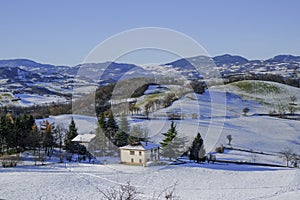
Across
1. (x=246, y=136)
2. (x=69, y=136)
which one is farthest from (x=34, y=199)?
(x=246, y=136)

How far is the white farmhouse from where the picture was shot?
2489 cm

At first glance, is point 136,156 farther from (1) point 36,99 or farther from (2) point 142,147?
(1) point 36,99

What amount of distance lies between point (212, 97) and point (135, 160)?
4726 centimetres

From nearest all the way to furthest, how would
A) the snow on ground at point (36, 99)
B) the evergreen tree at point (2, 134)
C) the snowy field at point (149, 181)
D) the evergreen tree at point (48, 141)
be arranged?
1. the snowy field at point (149, 181)
2. the evergreen tree at point (2, 134)
3. the evergreen tree at point (48, 141)
4. the snow on ground at point (36, 99)

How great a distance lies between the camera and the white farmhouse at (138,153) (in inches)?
980

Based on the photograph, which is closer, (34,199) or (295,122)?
(34,199)

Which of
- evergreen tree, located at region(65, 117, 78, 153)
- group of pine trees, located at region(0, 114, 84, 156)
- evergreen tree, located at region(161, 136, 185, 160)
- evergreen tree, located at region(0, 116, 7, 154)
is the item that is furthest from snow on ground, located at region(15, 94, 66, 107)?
evergreen tree, located at region(161, 136, 185, 160)

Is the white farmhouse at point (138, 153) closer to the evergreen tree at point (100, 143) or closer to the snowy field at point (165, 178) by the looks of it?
the snowy field at point (165, 178)

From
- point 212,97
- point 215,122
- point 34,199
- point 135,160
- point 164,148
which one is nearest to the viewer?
point 34,199

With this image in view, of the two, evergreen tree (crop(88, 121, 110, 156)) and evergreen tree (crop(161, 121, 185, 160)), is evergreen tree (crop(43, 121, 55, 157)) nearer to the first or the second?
evergreen tree (crop(88, 121, 110, 156))

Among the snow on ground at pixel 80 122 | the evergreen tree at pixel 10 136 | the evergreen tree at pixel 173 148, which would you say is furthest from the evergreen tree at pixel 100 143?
the snow on ground at pixel 80 122

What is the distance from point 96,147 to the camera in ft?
96.1

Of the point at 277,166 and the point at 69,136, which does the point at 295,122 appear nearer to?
the point at 277,166

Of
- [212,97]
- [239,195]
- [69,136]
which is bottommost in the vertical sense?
[239,195]
